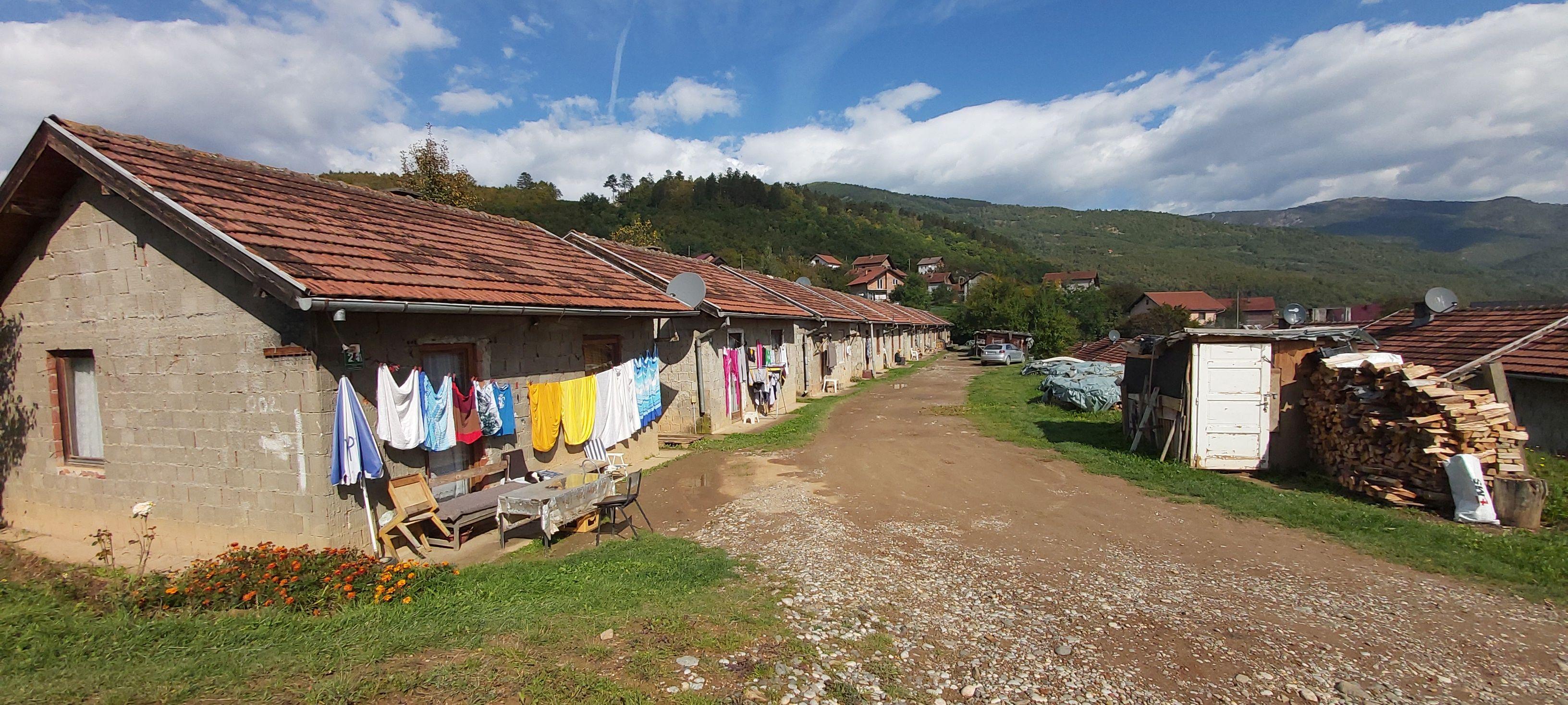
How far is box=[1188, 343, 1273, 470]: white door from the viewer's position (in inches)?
407

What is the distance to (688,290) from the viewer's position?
13734mm

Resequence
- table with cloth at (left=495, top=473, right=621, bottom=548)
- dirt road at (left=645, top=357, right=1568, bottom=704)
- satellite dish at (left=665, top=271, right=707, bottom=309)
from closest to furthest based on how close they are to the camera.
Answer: dirt road at (left=645, top=357, right=1568, bottom=704) → table with cloth at (left=495, top=473, right=621, bottom=548) → satellite dish at (left=665, top=271, right=707, bottom=309)

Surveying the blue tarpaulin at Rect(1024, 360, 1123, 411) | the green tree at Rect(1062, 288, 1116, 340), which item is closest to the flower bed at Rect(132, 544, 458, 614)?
the blue tarpaulin at Rect(1024, 360, 1123, 411)

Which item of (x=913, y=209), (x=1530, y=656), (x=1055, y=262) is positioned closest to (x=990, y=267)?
(x=1055, y=262)

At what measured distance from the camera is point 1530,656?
4645mm

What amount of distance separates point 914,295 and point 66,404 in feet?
226

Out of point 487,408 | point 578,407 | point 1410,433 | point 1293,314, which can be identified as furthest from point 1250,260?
point 487,408

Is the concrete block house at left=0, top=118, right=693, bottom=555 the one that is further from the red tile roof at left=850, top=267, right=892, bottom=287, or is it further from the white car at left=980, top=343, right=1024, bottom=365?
the red tile roof at left=850, top=267, right=892, bottom=287

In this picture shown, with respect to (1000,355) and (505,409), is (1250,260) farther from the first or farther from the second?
(505,409)

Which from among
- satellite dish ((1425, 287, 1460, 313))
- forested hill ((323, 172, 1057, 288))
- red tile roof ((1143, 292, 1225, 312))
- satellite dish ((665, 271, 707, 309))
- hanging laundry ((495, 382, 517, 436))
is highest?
forested hill ((323, 172, 1057, 288))

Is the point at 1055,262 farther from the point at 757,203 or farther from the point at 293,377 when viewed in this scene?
the point at 293,377

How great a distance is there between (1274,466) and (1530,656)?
6.24 m

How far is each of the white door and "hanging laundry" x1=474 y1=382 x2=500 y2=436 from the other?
33.8 ft

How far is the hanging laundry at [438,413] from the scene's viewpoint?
23.8 ft
